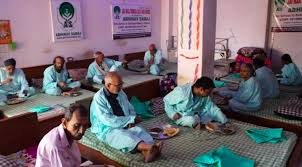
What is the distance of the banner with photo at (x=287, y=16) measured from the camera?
6367mm

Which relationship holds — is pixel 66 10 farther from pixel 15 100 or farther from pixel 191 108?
pixel 191 108

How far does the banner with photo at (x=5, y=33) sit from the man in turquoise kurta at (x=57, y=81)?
881mm

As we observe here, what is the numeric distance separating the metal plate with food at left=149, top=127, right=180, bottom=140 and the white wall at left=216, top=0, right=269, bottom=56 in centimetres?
466

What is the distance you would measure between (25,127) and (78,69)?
3028 millimetres

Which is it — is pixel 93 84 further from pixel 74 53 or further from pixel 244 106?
pixel 244 106

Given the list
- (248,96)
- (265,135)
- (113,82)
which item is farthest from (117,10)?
(265,135)

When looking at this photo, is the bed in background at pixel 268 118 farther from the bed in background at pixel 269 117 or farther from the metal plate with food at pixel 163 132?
the metal plate with food at pixel 163 132

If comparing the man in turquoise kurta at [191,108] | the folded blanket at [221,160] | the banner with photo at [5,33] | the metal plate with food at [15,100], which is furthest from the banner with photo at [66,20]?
the folded blanket at [221,160]

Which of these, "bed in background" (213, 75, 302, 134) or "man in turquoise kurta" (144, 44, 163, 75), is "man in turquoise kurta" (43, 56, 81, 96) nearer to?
"man in turquoise kurta" (144, 44, 163, 75)

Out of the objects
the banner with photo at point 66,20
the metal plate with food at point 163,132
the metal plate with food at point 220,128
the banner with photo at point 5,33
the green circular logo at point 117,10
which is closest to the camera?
the metal plate with food at point 163,132

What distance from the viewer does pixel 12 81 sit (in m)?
4.59

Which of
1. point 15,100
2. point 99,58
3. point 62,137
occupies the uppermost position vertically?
point 99,58

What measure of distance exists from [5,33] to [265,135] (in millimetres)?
4330

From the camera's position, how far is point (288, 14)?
255 inches
